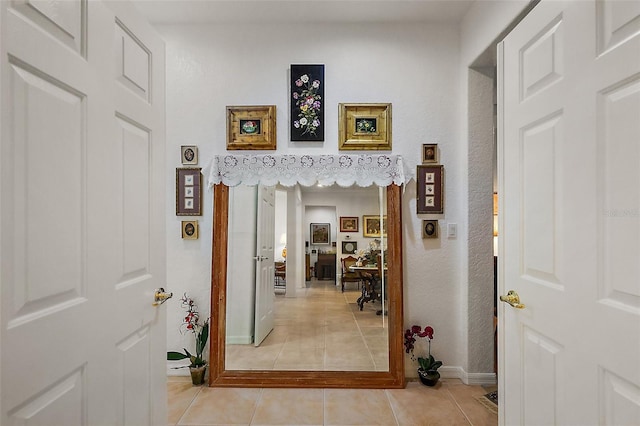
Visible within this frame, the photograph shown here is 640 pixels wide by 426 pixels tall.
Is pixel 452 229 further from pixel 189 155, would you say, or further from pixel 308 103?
pixel 189 155

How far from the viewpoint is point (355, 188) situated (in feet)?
8.53

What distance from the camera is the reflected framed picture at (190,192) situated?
2.62m

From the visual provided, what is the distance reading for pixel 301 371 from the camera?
2.47m

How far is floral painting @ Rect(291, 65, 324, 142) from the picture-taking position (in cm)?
261

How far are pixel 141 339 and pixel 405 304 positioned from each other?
1.89 metres

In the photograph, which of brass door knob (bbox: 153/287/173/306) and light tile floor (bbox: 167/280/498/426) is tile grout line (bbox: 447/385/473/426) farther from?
brass door knob (bbox: 153/287/173/306)

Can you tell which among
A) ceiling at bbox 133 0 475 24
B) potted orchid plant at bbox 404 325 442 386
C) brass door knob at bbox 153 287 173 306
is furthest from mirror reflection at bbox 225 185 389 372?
ceiling at bbox 133 0 475 24

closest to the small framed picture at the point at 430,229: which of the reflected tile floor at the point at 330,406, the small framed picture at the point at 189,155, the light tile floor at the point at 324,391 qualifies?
the light tile floor at the point at 324,391

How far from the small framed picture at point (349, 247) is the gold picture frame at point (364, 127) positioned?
75cm

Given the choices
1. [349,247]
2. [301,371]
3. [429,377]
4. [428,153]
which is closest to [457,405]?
[429,377]

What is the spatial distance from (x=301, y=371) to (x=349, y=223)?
3.84 feet

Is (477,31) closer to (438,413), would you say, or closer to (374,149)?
(374,149)

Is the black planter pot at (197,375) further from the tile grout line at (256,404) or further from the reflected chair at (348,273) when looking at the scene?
the reflected chair at (348,273)

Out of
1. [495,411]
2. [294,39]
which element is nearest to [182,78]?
[294,39]
